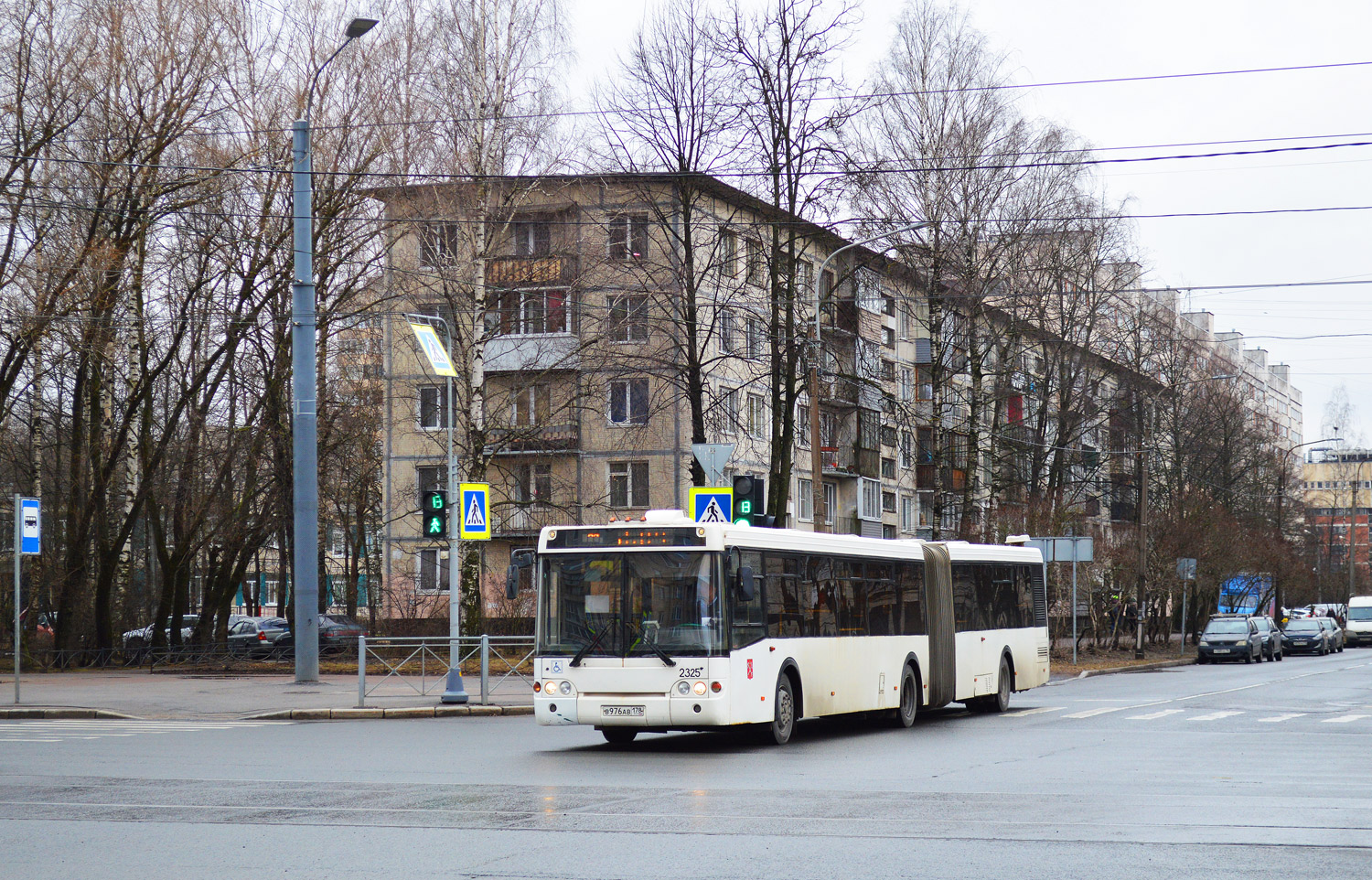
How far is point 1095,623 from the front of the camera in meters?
50.2

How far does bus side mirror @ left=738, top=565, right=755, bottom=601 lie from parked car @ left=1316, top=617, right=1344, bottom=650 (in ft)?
170

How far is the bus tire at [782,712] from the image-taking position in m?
18.0

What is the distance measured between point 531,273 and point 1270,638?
31.8 m

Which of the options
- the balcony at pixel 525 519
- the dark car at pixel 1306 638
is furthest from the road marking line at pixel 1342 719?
the dark car at pixel 1306 638

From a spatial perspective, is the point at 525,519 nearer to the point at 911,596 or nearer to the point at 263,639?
the point at 263,639

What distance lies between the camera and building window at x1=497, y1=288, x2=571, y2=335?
119 ft

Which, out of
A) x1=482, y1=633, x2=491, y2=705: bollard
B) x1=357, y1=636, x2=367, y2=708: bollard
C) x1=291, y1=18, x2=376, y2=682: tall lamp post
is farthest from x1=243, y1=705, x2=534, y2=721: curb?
x1=291, y1=18, x2=376, y2=682: tall lamp post

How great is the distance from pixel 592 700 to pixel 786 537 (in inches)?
128

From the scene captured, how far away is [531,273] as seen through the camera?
117 ft

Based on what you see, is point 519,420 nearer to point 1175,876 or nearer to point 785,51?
point 785,51

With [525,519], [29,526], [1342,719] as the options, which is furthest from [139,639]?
[1342,719]

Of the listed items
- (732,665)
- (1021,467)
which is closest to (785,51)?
(732,665)

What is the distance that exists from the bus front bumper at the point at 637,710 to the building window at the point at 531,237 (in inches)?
746

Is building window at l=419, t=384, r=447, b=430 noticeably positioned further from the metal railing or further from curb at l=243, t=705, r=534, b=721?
curb at l=243, t=705, r=534, b=721
